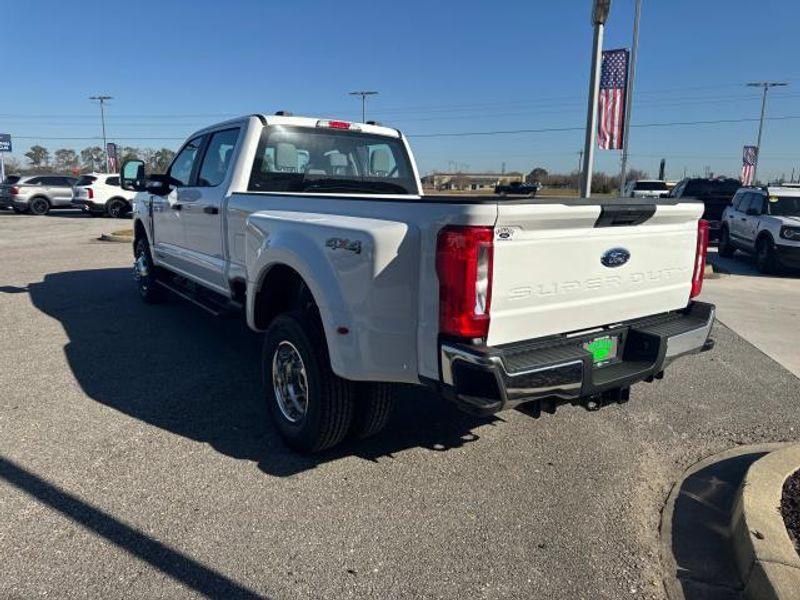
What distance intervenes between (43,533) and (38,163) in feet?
339

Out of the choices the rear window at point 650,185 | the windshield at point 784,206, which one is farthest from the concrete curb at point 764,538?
the rear window at point 650,185

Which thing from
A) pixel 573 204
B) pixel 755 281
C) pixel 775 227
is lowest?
pixel 755 281

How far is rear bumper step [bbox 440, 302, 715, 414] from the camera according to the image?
2.69m

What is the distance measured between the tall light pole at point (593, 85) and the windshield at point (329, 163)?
3985 millimetres

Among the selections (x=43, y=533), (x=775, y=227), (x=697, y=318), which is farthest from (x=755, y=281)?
(x=43, y=533)

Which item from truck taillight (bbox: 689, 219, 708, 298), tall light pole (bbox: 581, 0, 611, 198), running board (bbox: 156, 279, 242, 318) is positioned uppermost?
tall light pole (bbox: 581, 0, 611, 198)

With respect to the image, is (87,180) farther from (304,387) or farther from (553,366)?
(553,366)

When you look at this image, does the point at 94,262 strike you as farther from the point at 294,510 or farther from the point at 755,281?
the point at 755,281

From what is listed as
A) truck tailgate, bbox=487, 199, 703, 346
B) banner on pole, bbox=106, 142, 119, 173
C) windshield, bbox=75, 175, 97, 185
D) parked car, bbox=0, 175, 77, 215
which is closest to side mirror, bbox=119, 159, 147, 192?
truck tailgate, bbox=487, 199, 703, 346

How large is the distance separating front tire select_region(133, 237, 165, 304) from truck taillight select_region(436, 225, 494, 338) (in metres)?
5.88

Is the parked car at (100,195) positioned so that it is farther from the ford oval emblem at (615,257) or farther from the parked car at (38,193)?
the ford oval emblem at (615,257)

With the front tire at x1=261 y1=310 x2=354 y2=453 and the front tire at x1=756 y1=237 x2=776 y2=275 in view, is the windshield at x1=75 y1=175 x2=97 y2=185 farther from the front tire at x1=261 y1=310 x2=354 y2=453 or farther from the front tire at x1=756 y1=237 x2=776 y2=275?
the front tire at x1=261 y1=310 x2=354 y2=453

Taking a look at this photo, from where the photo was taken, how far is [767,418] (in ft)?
15.2

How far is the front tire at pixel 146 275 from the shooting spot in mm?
7719
